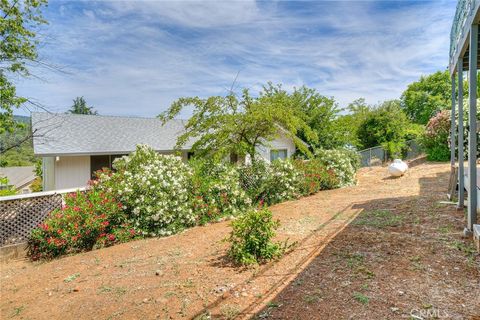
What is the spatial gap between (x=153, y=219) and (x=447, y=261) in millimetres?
5061

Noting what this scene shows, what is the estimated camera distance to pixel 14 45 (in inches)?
350

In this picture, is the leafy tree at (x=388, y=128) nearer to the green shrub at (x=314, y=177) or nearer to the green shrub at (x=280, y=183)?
the green shrub at (x=314, y=177)

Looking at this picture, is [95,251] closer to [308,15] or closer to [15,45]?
[15,45]

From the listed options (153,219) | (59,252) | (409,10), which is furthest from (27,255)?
(409,10)

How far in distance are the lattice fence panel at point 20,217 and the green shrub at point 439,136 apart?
1618 centimetres

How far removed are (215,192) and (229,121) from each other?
2.12m

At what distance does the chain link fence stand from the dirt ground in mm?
11116

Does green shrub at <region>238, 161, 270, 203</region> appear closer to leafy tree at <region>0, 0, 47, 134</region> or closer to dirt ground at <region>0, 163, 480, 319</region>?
dirt ground at <region>0, 163, 480, 319</region>

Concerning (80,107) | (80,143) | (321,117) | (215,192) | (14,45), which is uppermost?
(80,107)

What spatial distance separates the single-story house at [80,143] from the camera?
10.6 metres

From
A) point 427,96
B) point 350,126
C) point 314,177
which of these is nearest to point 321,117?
point 350,126

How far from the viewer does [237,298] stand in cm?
293

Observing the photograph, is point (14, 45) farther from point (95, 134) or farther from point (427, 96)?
point (427, 96)

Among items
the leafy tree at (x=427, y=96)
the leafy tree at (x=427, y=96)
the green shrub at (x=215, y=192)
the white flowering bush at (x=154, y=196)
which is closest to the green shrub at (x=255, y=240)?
the white flowering bush at (x=154, y=196)
